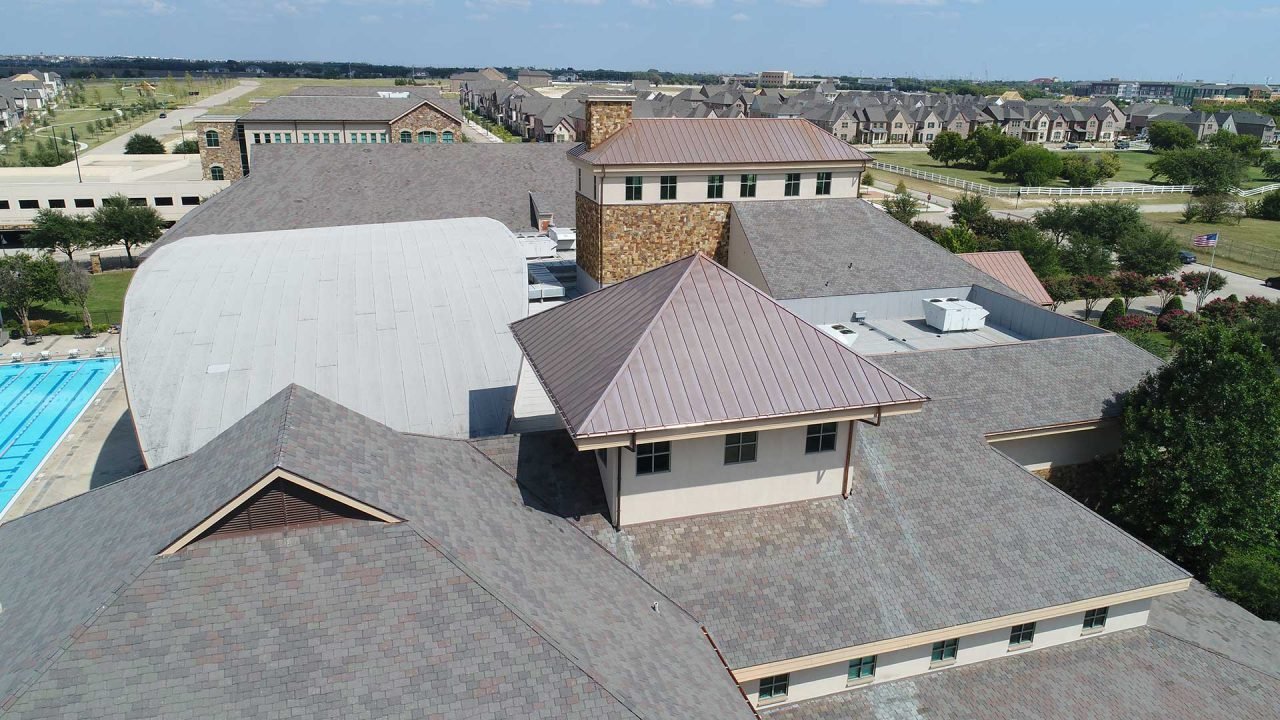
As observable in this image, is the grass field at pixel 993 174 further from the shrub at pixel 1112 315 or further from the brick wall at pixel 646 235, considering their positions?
the brick wall at pixel 646 235

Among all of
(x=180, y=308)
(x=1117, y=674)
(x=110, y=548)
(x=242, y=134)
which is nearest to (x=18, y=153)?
(x=242, y=134)

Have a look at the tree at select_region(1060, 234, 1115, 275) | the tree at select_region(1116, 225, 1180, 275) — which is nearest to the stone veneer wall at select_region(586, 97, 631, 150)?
the tree at select_region(1060, 234, 1115, 275)

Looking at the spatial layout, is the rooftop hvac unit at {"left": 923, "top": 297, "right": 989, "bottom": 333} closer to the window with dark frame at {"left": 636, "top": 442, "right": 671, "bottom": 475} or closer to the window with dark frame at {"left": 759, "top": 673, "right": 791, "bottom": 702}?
the window with dark frame at {"left": 636, "top": 442, "right": 671, "bottom": 475}

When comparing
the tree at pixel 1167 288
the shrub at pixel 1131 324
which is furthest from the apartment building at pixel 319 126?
the tree at pixel 1167 288

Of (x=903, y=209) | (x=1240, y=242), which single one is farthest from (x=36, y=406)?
(x=1240, y=242)

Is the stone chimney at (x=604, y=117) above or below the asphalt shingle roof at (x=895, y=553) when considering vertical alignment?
above

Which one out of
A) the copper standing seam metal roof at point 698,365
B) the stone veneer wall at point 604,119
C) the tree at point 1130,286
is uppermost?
the stone veneer wall at point 604,119
